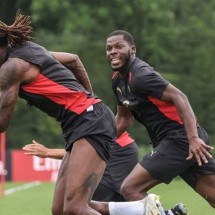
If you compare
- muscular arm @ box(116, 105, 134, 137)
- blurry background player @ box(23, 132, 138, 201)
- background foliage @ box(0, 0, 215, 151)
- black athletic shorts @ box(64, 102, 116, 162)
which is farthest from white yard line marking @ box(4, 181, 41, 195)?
black athletic shorts @ box(64, 102, 116, 162)

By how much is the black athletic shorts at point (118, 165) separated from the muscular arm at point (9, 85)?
2719mm

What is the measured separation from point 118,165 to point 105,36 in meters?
26.1

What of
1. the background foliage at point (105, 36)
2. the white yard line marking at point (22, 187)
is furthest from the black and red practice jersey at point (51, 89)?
the background foliage at point (105, 36)

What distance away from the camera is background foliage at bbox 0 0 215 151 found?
34.8 metres

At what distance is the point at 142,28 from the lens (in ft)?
119

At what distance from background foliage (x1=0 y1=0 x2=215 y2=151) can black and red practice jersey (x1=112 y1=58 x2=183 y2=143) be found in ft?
79.2

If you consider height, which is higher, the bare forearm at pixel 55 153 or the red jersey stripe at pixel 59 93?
the red jersey stripe at pixel 59 93

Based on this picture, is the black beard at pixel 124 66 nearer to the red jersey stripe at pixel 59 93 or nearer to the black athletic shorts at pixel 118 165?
the red jersey stripe at pixel 59 93

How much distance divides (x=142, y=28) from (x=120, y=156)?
1023 inches

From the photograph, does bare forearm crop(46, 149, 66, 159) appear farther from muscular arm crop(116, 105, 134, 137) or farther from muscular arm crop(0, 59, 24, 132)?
muscular arm crop(0, 59, 24, 132)

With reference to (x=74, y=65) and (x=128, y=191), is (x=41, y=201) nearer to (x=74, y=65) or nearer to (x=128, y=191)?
(x=128, y=191)

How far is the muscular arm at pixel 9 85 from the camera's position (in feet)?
25.8

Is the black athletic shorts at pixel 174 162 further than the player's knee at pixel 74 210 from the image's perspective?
Yes

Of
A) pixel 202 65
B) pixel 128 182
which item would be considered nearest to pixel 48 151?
pixel 128 182
